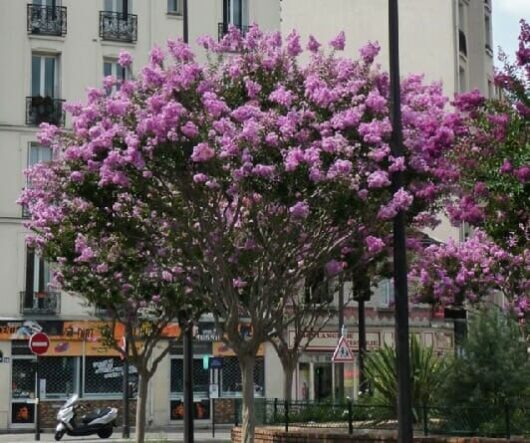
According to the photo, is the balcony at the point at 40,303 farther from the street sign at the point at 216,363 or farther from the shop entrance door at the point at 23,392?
the street sign at the point at 216,363

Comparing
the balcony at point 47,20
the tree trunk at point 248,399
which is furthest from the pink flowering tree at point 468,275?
the balcony at point 47,20

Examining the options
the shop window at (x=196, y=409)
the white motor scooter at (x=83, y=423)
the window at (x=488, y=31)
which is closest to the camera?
the white motor scooter at (x=83, y=423)

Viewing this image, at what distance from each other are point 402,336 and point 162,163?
4136 millimetres

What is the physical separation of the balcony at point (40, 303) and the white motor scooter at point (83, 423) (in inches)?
234

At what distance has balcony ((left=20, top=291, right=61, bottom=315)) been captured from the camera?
123ft

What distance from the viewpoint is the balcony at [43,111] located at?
1517 inches

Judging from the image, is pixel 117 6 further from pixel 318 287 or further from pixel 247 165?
pixel 247 165

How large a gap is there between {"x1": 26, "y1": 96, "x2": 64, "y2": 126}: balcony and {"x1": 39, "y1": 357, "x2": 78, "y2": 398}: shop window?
8337 millimetres

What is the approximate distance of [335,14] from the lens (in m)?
47.9

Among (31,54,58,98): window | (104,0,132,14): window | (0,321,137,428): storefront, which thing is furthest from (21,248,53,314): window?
(104,0,132,14): window

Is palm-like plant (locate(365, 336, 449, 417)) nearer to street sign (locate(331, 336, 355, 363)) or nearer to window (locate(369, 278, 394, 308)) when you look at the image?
street sign (locate(331, 336, 355, 363))

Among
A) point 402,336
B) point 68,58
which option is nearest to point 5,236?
point 68,58

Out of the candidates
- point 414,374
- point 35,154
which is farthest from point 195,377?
point 414,374

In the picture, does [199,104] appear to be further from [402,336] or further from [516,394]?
[516,394]
